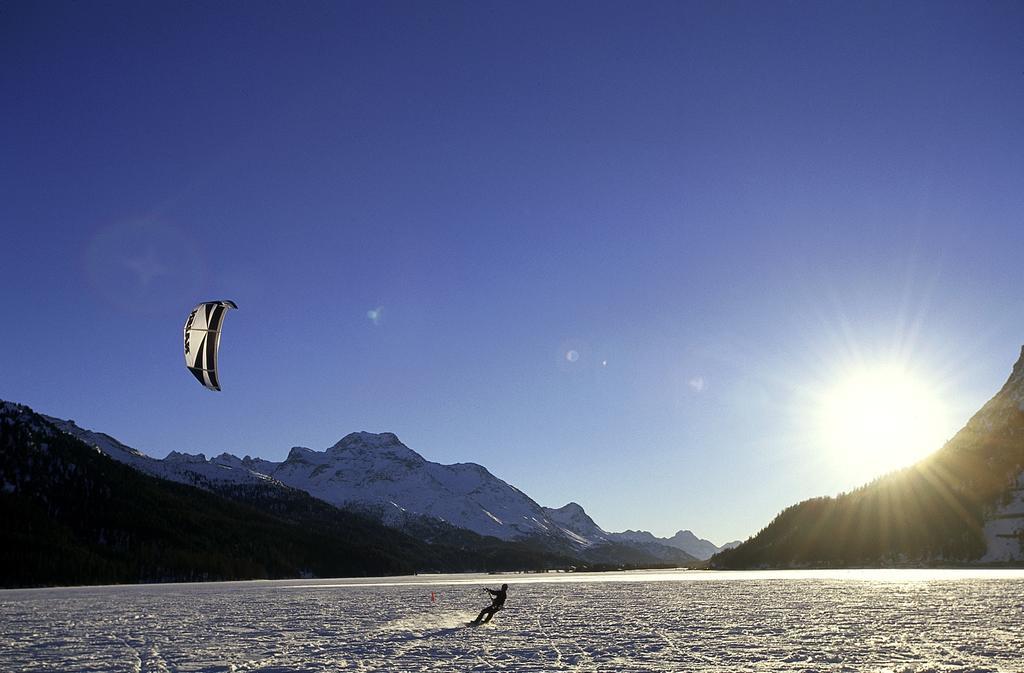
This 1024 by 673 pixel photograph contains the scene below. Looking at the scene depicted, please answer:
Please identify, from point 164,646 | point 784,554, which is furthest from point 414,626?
point 784,554

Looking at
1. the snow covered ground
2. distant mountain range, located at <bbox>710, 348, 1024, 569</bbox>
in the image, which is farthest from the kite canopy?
distant mountain range, located at <bbox>710, 348, 1024, 569</bbox>

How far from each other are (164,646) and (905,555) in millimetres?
171853

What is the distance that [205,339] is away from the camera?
50.7m

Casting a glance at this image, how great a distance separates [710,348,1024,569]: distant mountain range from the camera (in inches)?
6496

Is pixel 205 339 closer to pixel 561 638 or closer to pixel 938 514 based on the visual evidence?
pixel 561 638

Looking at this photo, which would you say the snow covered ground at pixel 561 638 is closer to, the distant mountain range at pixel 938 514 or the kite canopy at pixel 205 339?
the kite canopy at pixel 205 339

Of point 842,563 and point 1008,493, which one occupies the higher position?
point 1008,493

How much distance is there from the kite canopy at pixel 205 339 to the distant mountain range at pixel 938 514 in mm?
158290

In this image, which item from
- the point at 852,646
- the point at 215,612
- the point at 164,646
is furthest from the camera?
the point at 215,612

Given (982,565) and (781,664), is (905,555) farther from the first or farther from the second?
(781,664)

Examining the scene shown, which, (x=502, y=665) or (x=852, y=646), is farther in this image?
(x=852, y=646)

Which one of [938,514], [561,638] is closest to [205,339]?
[561,638]

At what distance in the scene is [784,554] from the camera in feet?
630

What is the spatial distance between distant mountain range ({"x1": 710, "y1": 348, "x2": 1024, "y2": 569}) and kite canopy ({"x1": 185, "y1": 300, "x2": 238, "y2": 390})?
158290 mm
